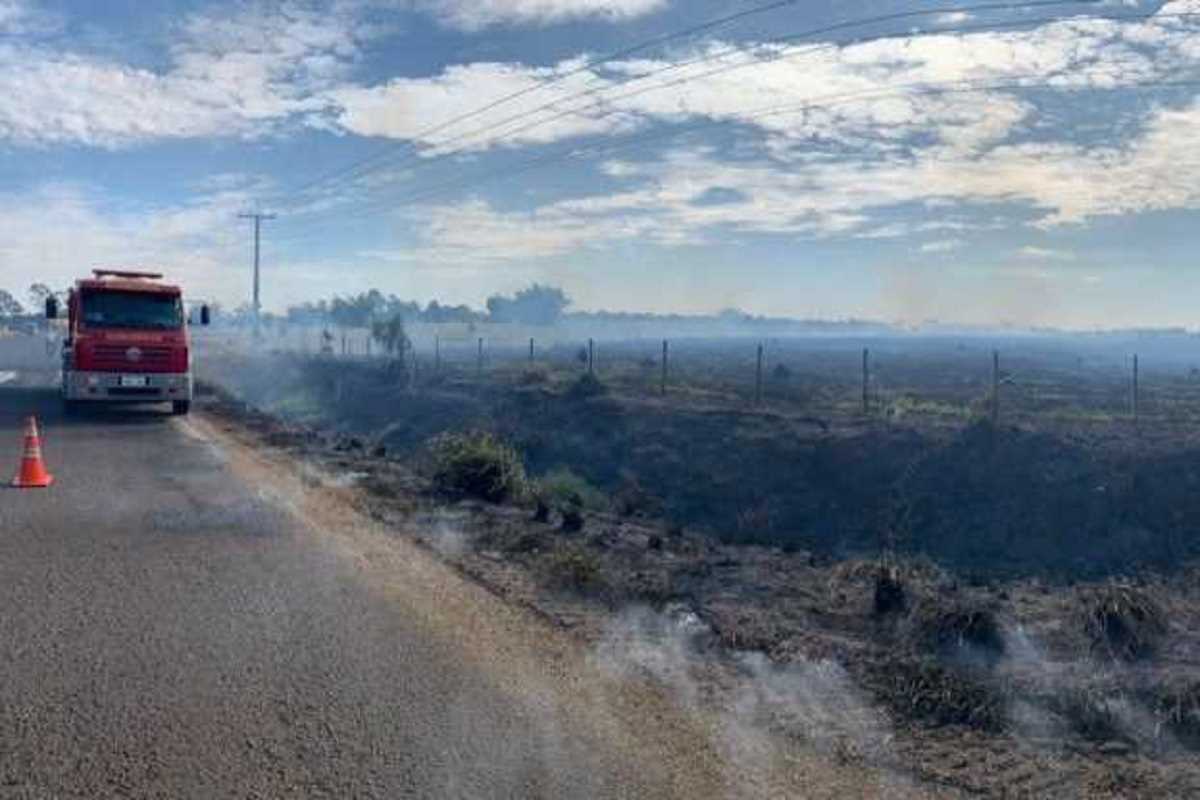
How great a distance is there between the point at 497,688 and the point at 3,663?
284 centimetres

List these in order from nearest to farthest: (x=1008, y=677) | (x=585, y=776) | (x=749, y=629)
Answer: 1. (x=585, y=776)
2. (x=1008, y=677)
3. (x=749, y=629)

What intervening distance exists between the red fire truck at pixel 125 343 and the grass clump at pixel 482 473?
9.82 metres

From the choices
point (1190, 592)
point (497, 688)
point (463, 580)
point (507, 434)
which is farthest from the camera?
point (507, 434)

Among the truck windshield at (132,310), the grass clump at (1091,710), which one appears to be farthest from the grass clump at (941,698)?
the truck windshield at (132,310)

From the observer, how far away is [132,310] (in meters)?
21.0

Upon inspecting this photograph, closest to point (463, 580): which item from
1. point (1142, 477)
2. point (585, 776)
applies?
point (585, 776)

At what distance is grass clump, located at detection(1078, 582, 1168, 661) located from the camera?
22.5ft

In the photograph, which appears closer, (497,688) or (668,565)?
(497,688)

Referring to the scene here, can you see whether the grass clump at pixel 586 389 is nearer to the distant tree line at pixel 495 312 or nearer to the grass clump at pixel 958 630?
the grass clump at pixel 958 630

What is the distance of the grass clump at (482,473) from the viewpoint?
43.7 ft

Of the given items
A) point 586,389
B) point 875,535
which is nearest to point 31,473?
point 875,535

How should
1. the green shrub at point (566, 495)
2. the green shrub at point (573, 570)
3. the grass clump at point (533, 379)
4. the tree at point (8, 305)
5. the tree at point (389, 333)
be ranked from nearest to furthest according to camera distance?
the green shrub at point (573, 570), the green shrub at point (566, 495), the grass clump at point (533, 379), the tree at point (389, 333), the tree at point (8, 305)

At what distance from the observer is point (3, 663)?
594 centimetres

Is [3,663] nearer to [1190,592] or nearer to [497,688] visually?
[497,688]
